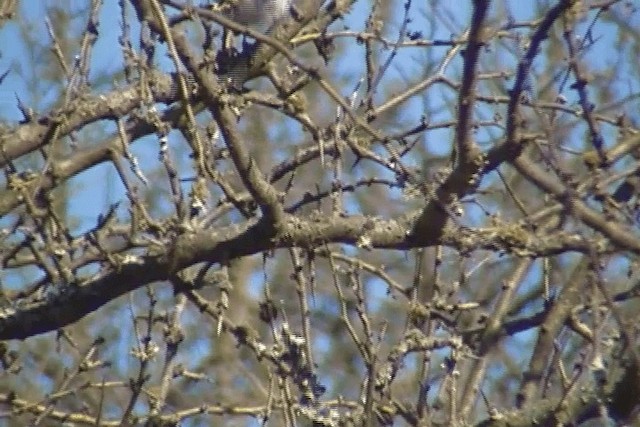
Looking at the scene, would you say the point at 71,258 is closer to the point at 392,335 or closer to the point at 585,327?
the point at 585,327

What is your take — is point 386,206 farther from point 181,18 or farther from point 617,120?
point 181,18

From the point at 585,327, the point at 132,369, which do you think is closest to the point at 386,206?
the point at 132,369

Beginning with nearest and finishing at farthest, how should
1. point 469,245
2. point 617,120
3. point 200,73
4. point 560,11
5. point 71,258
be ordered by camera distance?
point 560,11 → point 200,73 → point 469,245 → point 617,120 → point 71,258

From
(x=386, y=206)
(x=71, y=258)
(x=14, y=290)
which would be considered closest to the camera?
(x=71, y=258)

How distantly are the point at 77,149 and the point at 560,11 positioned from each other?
2106 millimetres

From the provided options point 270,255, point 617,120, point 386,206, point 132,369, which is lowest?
point 270,255

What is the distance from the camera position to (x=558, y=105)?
3703 mm

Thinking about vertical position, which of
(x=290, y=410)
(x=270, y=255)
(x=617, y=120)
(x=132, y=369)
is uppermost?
(x=132, y=369)

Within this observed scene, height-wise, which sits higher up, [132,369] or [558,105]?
[132,369]

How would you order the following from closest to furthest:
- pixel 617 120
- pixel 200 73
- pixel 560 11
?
pixel 560 11 → pixel 200 73 → pixel 617 120

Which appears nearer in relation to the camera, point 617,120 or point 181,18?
point 181,18

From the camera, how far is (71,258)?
3.86 metres

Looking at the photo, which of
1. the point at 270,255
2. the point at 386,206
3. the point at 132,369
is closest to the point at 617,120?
the point at 270,255

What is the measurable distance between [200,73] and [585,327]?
1936 mm
